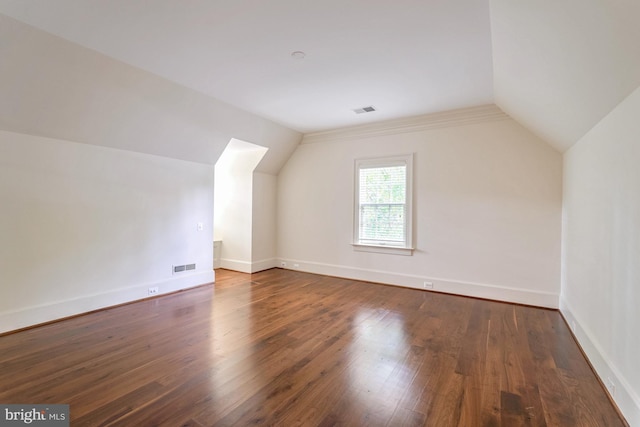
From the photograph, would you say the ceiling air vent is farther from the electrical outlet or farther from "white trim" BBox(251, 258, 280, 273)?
the electrical outlet

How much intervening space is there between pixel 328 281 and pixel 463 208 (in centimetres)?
258

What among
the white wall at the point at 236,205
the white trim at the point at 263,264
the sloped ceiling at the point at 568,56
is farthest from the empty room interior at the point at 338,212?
the white trim at the point at 263,264

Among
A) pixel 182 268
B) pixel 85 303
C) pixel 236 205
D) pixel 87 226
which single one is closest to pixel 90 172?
pixel 87 226

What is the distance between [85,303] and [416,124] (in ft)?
17.4

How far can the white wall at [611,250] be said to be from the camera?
6.06ft

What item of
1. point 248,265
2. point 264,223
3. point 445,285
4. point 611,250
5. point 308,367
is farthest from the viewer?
point 264,223

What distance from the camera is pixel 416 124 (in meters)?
4.90

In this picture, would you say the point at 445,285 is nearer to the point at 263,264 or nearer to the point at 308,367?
the point at 308,367

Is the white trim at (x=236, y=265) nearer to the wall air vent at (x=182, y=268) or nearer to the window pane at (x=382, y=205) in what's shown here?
the wall air vent at (x=182, y=268)

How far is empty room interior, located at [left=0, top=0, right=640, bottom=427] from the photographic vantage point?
2025mm

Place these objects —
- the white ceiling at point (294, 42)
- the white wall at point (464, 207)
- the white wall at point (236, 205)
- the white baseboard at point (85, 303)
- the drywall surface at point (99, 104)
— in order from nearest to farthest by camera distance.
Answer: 1. the white ceiling at point (294, 42)
2. the drywall surface at point (99, 104)
3. the white baseboard at point (85, 303)
4. the white wall at point (464, 207)
5. the white wall at point (236, 205)

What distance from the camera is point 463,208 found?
4.57m

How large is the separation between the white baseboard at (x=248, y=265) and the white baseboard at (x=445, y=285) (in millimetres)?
602

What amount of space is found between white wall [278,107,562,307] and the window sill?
3.1 inches
